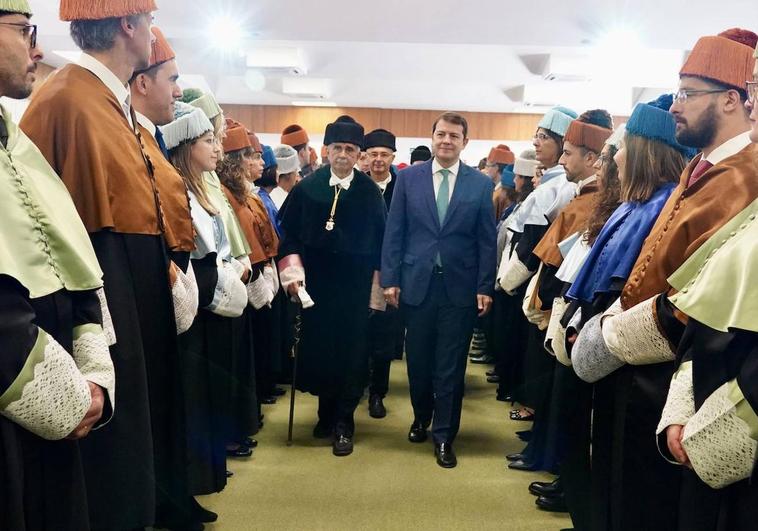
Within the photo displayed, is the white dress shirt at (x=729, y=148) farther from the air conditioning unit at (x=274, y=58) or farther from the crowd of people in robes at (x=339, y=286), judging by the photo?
the air conditioning unit at (x=274, y=58)

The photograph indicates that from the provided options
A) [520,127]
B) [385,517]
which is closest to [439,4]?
[385,517]

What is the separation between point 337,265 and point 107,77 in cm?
201

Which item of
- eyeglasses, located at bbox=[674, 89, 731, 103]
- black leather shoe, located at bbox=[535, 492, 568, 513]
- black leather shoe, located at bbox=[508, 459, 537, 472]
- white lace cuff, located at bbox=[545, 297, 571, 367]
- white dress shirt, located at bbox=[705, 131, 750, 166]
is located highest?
eyeglasses, located at bbox=[674, 89, 731, 103]

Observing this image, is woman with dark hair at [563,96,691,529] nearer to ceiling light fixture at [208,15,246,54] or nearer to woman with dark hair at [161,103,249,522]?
woman with dark hair at [161,103,249,522]

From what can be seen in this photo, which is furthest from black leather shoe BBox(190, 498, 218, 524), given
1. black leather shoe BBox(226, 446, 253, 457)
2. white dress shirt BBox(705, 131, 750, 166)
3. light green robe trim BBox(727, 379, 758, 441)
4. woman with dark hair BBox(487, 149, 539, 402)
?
woman with dark hair BBox(487, 149, 539, 402)

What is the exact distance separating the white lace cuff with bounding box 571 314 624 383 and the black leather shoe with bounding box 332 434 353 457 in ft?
5.74

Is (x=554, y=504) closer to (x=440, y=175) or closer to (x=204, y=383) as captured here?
(x=204, y=383)

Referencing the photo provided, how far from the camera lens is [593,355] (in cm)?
203

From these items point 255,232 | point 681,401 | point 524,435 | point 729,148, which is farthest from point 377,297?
point 681,401

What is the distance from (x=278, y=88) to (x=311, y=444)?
359 inches

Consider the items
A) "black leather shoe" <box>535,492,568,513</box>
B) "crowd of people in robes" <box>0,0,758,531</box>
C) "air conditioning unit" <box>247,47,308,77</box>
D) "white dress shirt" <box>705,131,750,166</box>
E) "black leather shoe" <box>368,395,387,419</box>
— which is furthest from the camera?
"air conditioning unit" <box>247,47,308,77</box>

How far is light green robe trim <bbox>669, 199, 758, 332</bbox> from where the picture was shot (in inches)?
49.7

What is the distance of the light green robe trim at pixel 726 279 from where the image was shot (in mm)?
1262

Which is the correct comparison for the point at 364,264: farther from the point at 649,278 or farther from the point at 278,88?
the point at 278,88
